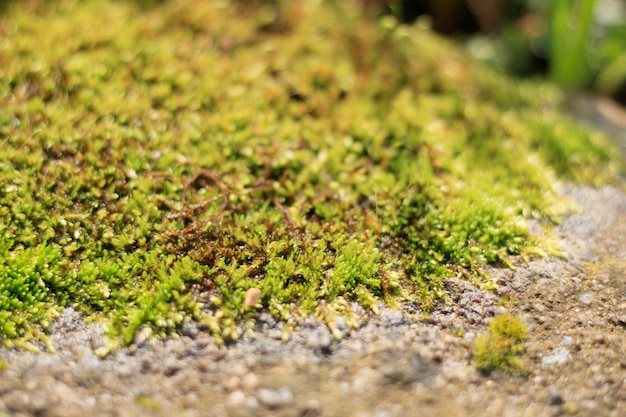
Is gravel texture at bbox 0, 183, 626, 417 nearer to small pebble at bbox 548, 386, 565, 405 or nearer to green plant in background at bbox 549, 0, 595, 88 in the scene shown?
small pebble at bbox 548, 386, 565, 405

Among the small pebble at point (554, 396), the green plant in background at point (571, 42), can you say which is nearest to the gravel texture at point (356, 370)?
the small pebble at point (554, 396)

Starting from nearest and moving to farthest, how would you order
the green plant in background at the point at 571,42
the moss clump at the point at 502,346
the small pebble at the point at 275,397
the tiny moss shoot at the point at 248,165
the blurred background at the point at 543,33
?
1. the small pebble at the point at 275,397
2. the moss clump at the point at 502,346
3. the tiny moss shoot at the point at 248,165
4. the green plant in background at the point at 571,42
5. the blurred background at the point at 543,33

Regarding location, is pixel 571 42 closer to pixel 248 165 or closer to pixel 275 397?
pixel 248 165

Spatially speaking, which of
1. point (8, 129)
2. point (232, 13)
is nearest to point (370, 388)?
Result: point (8, 129)

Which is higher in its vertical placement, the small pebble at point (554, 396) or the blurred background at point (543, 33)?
the blurred background at point (543, 33)

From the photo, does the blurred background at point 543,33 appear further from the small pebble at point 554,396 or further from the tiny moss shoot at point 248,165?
the small pebble at point 554,396

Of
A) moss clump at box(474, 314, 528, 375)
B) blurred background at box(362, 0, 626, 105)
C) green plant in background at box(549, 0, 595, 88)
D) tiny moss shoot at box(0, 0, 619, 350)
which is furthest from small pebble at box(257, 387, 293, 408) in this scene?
green plant in background at box(549, 0, 595, 88)

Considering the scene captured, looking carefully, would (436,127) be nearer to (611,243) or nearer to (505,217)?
(505,217)
